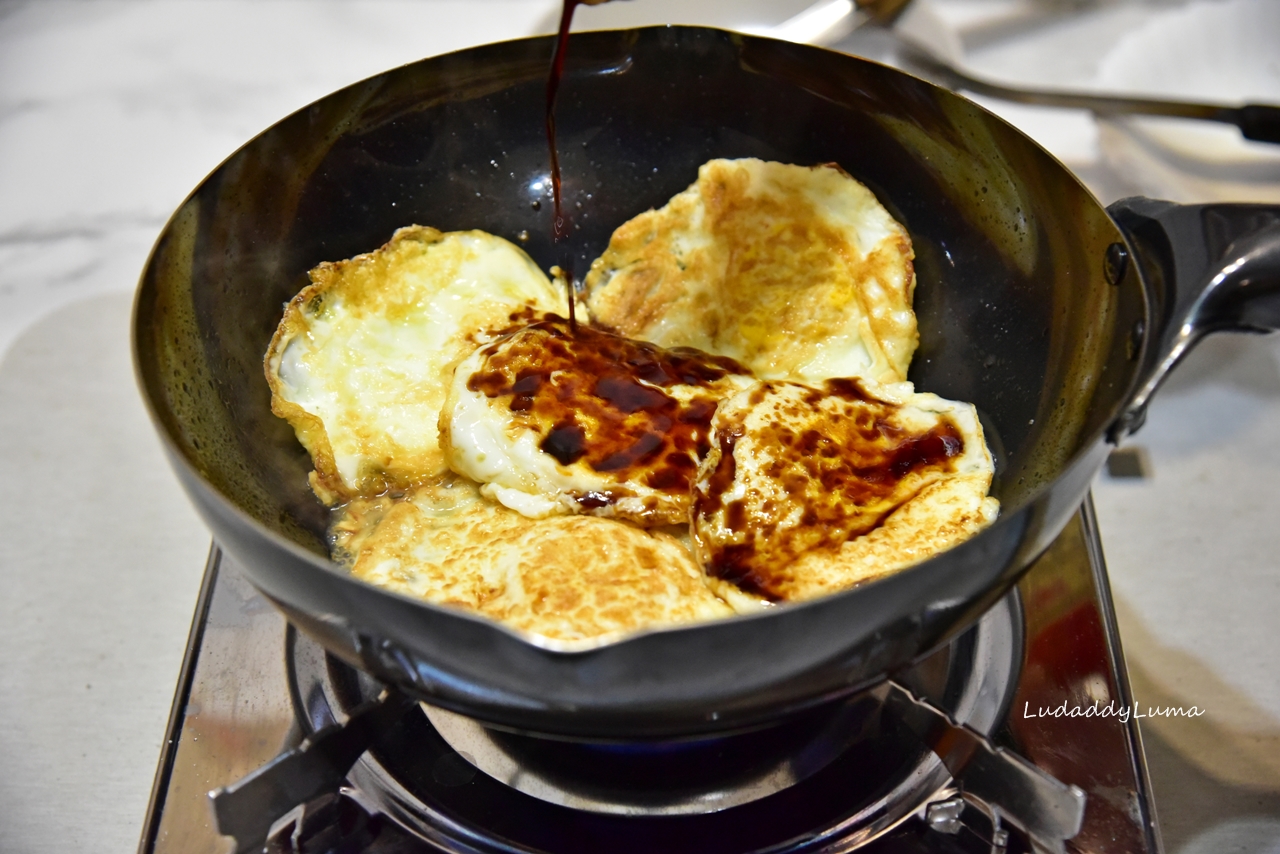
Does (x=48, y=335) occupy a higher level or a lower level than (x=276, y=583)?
lower

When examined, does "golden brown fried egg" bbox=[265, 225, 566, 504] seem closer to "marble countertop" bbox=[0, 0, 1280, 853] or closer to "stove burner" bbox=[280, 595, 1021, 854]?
"stove burner" bbox=[280, 595, 1021, 854]

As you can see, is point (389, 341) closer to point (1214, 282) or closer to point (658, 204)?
point (658, 204)

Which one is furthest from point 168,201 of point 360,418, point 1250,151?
point 1250,151

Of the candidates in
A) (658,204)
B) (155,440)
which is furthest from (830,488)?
(155,440)

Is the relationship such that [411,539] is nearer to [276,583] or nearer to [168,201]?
[276,583]

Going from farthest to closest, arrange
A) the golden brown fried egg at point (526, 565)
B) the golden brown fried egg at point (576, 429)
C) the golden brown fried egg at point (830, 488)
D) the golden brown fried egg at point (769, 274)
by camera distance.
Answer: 1. the golden brown fried egg at point (769, 274)
2. the golden brown fried egg at point (576, 429)
3. the golden brown fried egg at point (830, 488)
4. the golden brown fried egg at point (526, 565)

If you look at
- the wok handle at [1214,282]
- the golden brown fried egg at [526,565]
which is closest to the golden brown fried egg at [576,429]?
the golden brown fried egg at [526,565]

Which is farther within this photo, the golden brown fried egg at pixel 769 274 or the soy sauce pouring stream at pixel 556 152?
the golden brown fried egg at pixel 769 274

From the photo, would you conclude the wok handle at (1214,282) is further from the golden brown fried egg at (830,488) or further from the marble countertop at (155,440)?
the marble countertop at (155,440)
